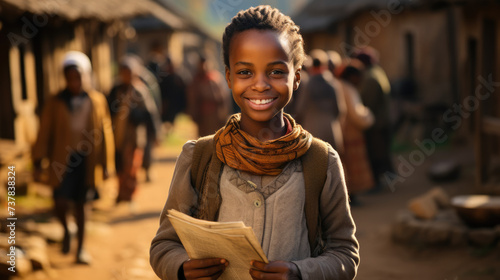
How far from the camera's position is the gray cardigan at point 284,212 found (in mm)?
2189

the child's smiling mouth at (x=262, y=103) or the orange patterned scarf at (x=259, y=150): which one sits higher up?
the child's smiling mouth at (x=262, y=103)

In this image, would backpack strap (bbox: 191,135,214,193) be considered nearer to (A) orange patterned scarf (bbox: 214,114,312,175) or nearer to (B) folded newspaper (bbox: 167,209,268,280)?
(A) orange patterned scarf (bbox: 214,114,312,175)

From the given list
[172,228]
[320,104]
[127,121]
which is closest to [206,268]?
[172,228]

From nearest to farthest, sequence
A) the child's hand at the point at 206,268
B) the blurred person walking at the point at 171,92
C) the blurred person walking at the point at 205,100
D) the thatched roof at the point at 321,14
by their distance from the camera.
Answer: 1. the child's hand at the point at 206,268
2. the blurred person walking at the point at 205,100
3. the blurred person walking at the point at 171,92
4. the thatched roof at the point at 321,14

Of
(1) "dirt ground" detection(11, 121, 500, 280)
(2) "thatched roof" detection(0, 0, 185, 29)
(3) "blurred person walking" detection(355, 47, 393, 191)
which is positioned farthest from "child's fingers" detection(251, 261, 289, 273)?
(3) "blurred person walking" detection(355, 47, 393, 191)

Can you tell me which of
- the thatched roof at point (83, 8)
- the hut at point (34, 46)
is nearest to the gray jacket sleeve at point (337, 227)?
the thatched roof at point (83, 8)

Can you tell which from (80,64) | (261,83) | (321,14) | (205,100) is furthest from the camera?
(321,14)

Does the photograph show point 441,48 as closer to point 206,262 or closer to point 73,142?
point 73,142

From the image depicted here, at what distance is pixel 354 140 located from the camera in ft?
29.4

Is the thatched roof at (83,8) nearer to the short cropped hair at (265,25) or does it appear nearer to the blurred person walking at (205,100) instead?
the blurred person walking at (205,100)

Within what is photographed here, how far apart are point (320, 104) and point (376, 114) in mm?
2036

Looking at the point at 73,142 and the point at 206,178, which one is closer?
the point at 206,178

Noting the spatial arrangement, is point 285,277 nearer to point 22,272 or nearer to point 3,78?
point 22,272

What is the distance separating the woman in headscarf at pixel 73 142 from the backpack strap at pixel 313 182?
442cm
